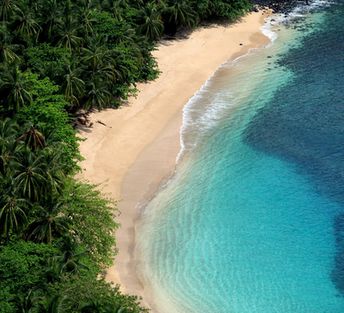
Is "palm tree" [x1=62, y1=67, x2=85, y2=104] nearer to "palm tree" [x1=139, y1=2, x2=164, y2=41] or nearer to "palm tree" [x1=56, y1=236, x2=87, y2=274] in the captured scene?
"palm tree" [x1=139, y1=2, x2=164, y2=41]

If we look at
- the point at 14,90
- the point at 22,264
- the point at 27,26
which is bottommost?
the point at 22,264

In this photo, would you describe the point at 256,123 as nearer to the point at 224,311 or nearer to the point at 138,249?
the point at 138,249

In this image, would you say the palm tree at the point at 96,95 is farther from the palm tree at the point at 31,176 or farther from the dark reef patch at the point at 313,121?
the palm tree at the point at 31,176

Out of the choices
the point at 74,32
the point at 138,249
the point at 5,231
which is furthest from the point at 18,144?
the point at 74,32

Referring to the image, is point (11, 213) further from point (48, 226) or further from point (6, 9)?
point (6, 9)

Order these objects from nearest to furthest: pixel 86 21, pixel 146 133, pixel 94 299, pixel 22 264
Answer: pixel 94 299, pixel 22 264, pixel 146 133, pixel 86 21

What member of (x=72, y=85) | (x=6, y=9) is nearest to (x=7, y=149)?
(x=72, y=85)

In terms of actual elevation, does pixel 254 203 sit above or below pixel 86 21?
below
